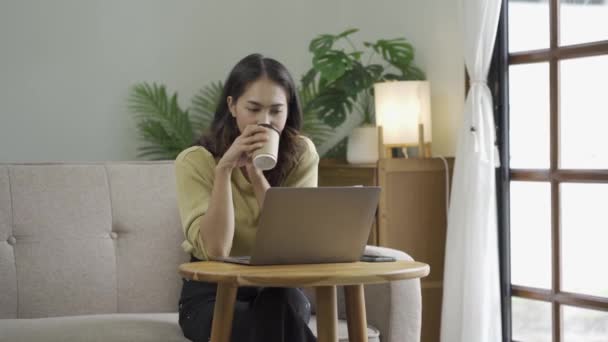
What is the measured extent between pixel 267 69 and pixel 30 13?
1.84 metres

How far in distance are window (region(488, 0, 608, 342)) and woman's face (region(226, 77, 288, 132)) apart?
1.37 metres

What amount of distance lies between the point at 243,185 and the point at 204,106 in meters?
1.75

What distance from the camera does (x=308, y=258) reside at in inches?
77.4

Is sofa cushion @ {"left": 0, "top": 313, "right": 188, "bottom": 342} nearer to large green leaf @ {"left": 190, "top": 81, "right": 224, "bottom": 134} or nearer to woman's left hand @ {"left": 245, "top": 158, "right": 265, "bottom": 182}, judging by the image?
woman's left hand @ {"left": 245, "top": 158, "right": 265, "bottom": 182}

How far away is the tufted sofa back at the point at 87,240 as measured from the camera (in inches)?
111

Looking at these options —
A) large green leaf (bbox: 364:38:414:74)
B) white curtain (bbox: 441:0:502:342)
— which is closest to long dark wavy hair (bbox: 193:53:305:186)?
white curtain (bbox: 441:0:502:342)

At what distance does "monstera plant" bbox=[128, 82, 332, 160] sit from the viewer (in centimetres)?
404

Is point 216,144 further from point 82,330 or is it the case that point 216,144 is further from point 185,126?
point 185,126

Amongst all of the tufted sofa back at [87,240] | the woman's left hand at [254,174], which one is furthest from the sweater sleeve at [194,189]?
the tufted sofa back at [87,240]

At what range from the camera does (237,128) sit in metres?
2.54

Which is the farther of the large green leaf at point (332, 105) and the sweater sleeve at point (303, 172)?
the large green leaf at point (332, 105)

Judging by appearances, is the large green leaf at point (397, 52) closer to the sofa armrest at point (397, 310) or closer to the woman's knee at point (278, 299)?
the sofa armrest at point (397, 310)

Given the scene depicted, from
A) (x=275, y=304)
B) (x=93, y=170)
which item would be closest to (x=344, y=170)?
(x=93, y=170)

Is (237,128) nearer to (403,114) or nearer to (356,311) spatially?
(356,311)
